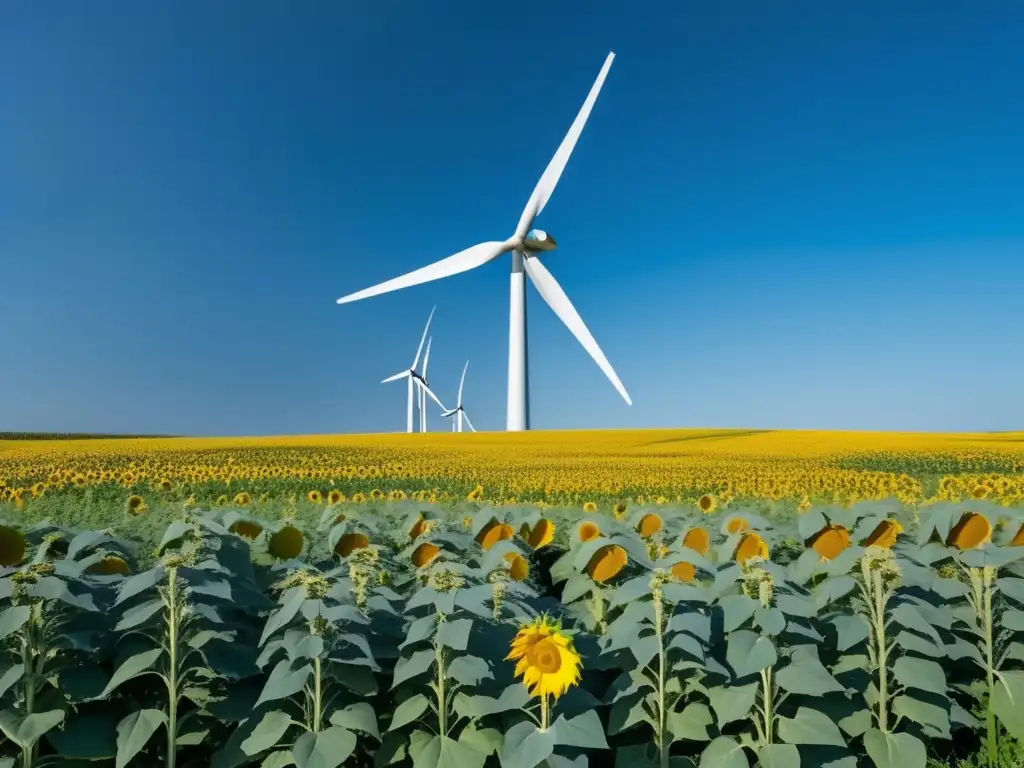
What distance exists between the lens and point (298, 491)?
14422 mm

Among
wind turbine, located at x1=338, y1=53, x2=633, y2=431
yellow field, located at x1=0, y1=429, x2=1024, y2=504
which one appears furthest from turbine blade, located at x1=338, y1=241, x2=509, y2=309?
yellow field, located at x1=0, y1=429, x2=1024, y2=504

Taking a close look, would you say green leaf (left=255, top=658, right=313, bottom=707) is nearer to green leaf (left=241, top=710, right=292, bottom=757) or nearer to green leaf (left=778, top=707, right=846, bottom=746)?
green leaf (left=241, top=710, right=292, bottom=757)

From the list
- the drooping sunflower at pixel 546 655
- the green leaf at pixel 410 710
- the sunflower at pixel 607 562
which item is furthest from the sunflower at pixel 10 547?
the sunflower at pixel 607 562

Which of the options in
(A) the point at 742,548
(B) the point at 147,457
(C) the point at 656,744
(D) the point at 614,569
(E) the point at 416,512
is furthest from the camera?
(B) the point at 147,457

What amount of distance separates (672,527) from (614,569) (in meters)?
1.91

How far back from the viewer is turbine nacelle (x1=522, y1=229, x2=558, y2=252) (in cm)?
3186

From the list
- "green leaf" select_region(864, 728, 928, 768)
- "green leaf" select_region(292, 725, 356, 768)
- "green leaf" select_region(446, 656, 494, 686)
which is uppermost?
"green leaf" select_region(446, 656, 494, 686)

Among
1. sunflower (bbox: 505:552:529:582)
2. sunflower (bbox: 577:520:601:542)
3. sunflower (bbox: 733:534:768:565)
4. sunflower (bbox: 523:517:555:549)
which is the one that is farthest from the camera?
sunflower (bbox: 523:517:555:549)

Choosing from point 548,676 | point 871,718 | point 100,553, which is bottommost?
point 871,718

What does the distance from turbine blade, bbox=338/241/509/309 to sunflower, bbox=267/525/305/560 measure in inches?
1012

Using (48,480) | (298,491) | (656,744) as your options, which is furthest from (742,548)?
(48,480)

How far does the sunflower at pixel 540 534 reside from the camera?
245 inches

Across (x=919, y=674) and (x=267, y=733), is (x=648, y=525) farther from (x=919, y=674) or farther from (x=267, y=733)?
(x=267, y=733)

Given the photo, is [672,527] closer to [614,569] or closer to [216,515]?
[614,569]
